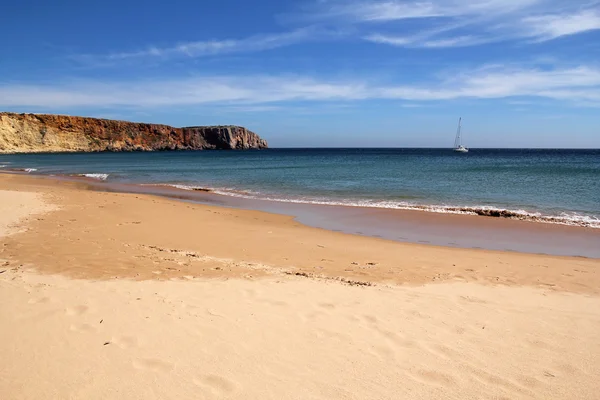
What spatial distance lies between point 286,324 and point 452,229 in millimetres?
8951

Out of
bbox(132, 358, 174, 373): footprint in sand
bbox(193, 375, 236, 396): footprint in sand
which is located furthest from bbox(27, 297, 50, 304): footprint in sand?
bbox(193, 375, 236, 396): footprint in sand

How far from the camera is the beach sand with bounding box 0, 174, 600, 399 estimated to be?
2.99 metres

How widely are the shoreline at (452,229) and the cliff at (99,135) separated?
88432 millimetres

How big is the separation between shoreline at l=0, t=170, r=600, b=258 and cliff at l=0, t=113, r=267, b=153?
88.4 meters

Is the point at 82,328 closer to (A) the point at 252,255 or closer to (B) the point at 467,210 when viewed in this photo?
(A) the point at 252,255

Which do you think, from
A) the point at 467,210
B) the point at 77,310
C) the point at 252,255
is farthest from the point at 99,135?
the point at 77,310

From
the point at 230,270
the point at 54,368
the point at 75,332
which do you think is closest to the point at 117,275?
the point at 230,270

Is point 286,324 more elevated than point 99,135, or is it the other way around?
point 99,135

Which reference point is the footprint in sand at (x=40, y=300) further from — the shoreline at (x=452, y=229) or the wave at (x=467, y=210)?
the wave at (x=467, y=210)

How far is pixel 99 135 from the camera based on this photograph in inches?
3959

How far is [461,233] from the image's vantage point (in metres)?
11.2

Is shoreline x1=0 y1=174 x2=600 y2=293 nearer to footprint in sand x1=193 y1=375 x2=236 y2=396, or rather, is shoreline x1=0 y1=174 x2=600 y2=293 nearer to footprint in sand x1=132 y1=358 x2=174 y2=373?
footprint in sand x1=132 y1=358 x2=174 y2=373

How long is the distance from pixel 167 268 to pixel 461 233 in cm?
827

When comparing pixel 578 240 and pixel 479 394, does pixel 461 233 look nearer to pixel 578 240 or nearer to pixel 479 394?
pixel 578 240
